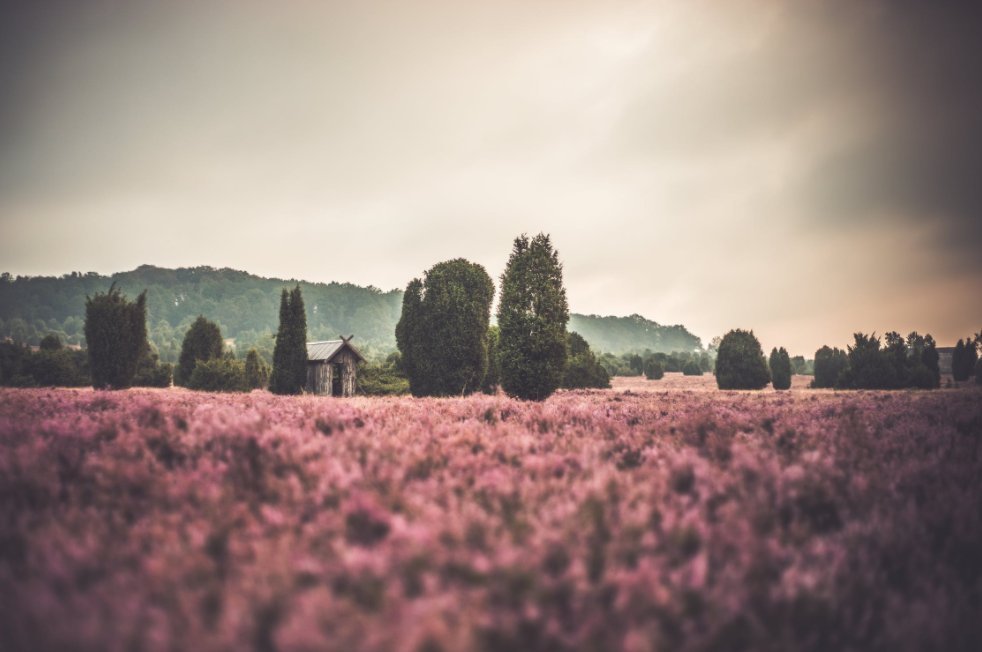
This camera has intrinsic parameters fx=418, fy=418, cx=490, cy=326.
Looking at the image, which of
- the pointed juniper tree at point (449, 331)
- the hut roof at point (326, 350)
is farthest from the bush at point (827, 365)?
the hut roof at point (326, 350)

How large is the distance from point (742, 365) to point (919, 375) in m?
16.7

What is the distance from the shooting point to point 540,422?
6.55m

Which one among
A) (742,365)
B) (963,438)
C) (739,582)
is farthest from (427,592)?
(742,365)

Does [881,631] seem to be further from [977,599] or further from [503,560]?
[503,560]

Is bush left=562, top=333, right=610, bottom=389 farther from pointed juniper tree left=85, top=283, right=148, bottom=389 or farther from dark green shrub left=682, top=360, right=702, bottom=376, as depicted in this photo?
dark green shrub left=682, top=360, right=702, bottom=376

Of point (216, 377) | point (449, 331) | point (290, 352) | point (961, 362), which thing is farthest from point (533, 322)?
point (961, 362)

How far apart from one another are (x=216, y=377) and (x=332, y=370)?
39.1 ft

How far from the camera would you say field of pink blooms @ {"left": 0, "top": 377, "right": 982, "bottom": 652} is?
2029 millimetres

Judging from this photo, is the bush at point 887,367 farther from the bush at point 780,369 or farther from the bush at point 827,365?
the bush at point 827,365

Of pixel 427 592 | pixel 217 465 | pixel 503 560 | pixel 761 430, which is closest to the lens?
pixel 427 592

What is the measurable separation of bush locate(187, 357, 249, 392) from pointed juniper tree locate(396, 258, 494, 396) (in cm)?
1713

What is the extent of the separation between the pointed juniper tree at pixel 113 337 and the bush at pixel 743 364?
5900cm

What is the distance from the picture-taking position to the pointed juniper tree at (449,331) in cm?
3048

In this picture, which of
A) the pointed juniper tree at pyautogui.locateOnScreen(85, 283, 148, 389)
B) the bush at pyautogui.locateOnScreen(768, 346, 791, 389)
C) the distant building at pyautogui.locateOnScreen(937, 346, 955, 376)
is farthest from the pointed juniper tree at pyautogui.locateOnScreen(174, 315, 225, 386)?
the distant building at pyautogui.locateOnScreen(937, 346, 955, 376)
